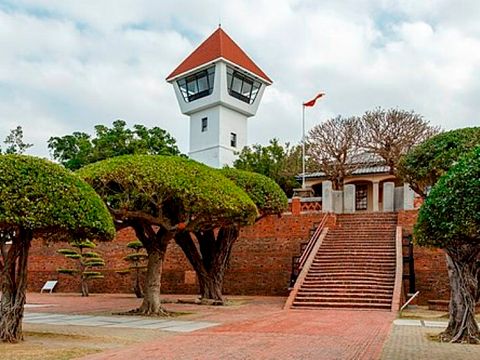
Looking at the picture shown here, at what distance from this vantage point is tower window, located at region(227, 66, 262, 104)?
36.5 meters

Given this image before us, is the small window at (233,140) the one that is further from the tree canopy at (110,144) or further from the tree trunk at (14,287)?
the tree trunk at (14,287)

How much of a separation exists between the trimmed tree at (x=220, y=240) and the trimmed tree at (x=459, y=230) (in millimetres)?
7617

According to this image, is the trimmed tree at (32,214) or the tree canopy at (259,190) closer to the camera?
the trimmed tree at (32,214)

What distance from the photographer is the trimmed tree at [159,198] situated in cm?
1257

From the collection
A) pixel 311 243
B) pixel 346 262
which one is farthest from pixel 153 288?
pixel 311 243

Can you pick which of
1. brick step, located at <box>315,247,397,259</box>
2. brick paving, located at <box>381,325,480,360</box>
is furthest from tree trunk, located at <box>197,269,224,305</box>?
brick paving, located at <box>381,325,480,360</box>

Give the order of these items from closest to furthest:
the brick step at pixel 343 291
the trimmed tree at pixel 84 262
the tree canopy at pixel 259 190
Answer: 1. the brick step at pixel 343 291
2. the tree canopy at pixel 259 190
3. the trimmed tree at pixel 84 262

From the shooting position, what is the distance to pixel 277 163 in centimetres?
3112

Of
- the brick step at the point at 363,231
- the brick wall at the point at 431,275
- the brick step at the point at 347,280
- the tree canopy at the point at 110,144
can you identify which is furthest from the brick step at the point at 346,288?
the tree canopy at the point at 110,144

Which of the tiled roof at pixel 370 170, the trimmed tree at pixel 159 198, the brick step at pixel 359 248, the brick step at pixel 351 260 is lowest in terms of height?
the brick step at pixel 351 260

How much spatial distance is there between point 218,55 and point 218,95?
2558 mm

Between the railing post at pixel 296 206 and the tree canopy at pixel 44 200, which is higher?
the railing post at pixel 296 206

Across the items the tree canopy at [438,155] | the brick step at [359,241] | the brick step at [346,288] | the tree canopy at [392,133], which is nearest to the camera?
the tree canopy at [438,155]

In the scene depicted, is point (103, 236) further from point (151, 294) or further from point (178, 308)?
point (178, 308)
